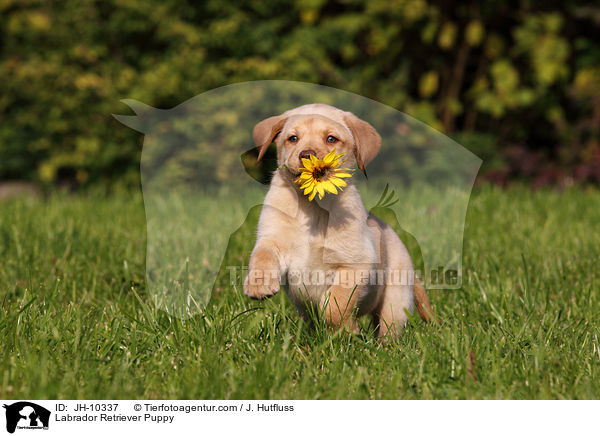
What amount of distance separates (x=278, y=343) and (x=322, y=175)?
0.65 meters

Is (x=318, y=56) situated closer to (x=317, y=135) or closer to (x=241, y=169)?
(x=241, y=169)

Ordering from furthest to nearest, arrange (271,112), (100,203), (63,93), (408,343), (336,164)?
(63,93)
(100,203)
(271,112)
(408,343)
(336,164)

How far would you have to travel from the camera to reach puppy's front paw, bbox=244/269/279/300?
2070 mm

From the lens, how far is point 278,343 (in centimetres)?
220

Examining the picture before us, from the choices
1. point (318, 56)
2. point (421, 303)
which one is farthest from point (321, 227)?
point (318, 56)

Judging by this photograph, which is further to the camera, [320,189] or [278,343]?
[278,343]

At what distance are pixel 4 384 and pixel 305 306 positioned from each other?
1.07 metres

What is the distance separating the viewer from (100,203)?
5.96 meters

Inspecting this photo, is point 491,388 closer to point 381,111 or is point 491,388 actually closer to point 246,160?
point 246,160

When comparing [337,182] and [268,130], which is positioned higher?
[268,130]

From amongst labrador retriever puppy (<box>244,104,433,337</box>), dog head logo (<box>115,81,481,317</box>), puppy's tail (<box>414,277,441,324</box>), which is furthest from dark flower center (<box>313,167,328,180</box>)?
puppy's tail (<box>414,277,441,324</box>)
